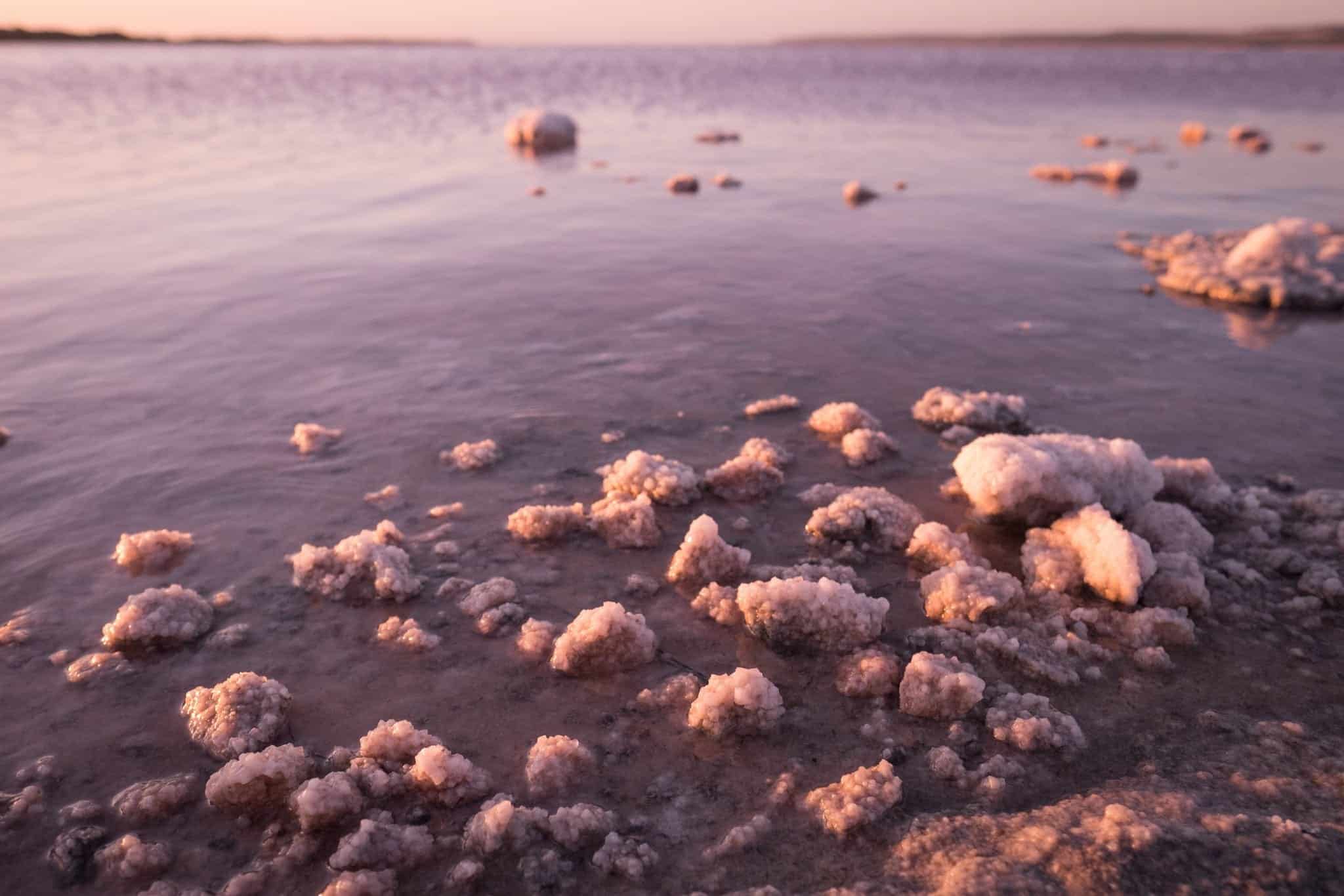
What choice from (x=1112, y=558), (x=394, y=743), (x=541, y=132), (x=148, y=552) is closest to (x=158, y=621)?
(x=148, y=552)

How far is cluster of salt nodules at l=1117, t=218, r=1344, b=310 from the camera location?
8164 millimetres

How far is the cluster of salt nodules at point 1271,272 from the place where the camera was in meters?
8.16

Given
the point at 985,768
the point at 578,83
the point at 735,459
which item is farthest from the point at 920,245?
the point at 578,83

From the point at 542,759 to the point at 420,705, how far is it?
646 millimetres

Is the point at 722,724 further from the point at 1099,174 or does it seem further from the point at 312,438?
the point at 1099,174

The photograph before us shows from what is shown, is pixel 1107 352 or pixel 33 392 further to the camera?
pixel 1107 352

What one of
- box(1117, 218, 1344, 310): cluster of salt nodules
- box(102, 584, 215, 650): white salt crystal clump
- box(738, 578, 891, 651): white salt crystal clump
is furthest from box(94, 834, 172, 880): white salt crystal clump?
box(1117, 218, 1344, 310): cluster of salt nodules

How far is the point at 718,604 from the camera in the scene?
146 inches

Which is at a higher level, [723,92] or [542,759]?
[723,92]

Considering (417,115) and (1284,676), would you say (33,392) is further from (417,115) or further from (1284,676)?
(417,115)

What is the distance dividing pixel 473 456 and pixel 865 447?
2.43 metres

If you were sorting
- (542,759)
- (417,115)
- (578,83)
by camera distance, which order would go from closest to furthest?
(542,759)
(417,115)
(578,83)

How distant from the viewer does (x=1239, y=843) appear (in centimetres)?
236

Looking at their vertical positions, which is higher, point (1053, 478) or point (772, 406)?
point (1053, 478)
